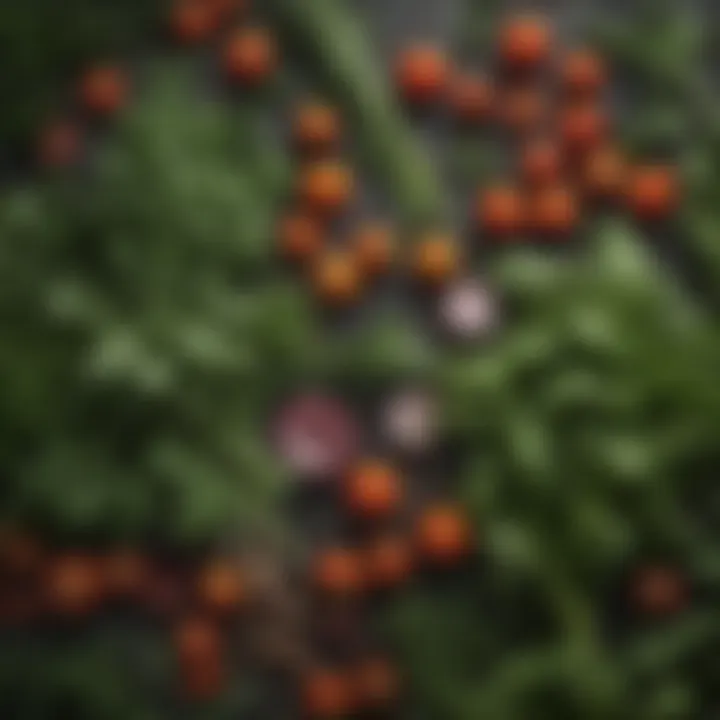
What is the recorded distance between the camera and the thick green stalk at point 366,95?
1.43 meters

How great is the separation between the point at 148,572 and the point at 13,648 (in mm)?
118

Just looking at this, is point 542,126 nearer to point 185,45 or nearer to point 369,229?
point 369,229

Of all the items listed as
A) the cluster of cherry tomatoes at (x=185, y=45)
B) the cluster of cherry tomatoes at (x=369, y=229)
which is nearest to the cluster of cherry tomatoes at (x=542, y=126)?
the cluster of cherry tomatoes at (x=369, y=229)

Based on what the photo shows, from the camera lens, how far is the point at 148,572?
130 cm

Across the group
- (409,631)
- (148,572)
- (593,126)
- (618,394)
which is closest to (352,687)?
(409,631)

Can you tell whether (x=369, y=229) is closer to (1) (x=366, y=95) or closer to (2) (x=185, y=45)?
(1) (x=366, y=95)

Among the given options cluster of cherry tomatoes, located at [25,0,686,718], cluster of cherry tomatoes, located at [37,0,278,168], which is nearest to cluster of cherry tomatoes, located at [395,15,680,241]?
cluster of cherry tomatoes, located at [25,0,686,718]

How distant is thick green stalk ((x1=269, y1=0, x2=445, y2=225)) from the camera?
1431 millimetres

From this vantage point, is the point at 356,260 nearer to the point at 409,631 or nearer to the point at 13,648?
the point at 409,631

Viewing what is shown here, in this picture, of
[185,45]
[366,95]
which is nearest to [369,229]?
[366,95]

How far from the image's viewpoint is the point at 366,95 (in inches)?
57.0

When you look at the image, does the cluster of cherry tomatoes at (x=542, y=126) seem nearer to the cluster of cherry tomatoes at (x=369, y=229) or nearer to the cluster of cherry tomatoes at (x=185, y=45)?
the cluster of cherry tomatoes at (x=369, y=229)

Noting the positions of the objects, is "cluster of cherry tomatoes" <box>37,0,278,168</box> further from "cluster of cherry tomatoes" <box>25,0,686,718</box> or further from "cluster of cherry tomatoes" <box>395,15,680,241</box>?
"cluster of cherry tomatoes" <box>395,15,680,241</box>

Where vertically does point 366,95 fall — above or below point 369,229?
above
